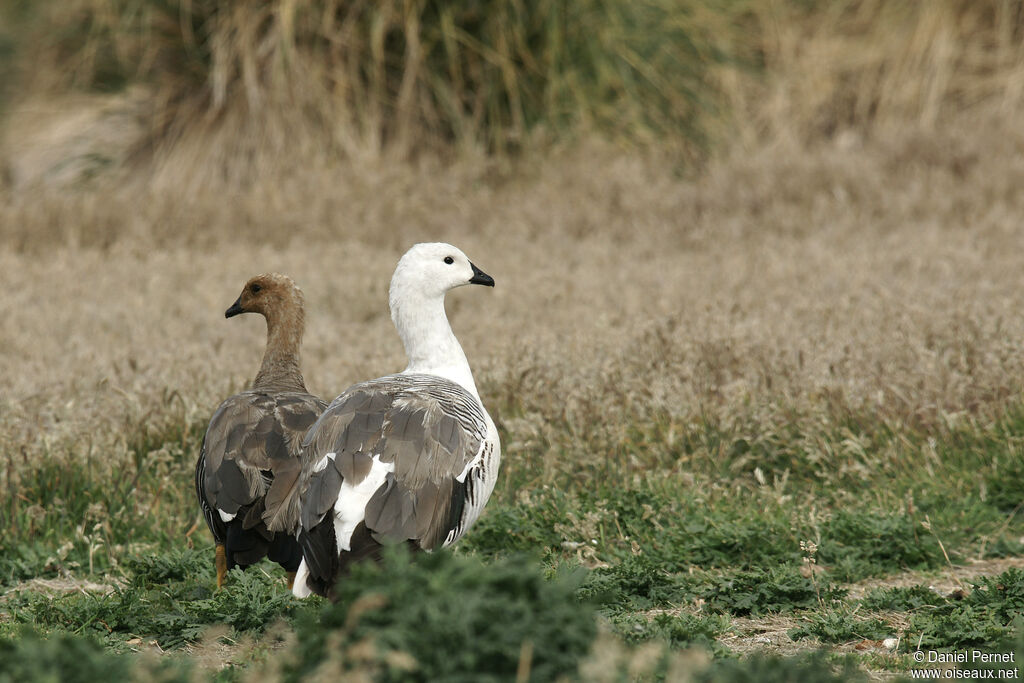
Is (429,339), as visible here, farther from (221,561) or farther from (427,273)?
(221,561)

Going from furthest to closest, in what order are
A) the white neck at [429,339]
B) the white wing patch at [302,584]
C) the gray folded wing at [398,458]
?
the white neck at [429,339] < the gray folded wing at [398,458] < the white wing patch at [302,584]

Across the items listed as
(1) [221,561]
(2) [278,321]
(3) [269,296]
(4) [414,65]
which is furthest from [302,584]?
(4) [414,65]

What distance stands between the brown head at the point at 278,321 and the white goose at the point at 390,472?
43.8 inches

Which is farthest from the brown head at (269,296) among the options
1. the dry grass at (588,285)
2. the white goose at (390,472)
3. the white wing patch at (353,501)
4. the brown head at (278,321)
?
the white wing patch at (353,501)

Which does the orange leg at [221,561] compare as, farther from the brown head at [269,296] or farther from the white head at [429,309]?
the brown head at [269,296]

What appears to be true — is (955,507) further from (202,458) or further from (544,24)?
(544,24)

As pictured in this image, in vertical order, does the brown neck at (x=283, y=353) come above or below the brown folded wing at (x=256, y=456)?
above

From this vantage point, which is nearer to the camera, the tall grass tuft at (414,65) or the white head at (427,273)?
the white head at (427,273)

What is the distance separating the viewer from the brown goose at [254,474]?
488cm

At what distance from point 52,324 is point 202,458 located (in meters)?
3.41

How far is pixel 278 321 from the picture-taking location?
21.3 feet

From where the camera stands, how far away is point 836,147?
38.2 feet

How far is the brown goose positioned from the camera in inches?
192

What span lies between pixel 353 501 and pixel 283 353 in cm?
211
